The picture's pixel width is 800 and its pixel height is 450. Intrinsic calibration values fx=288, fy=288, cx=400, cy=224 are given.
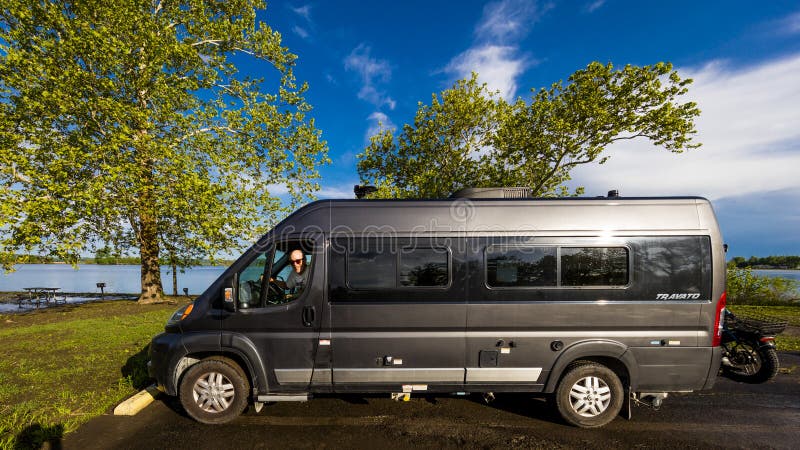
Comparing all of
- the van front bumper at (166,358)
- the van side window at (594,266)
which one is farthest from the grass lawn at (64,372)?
the van side window at (594,266)

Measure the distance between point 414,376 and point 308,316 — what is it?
1.46 m

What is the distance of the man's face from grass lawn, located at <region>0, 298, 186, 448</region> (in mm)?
3043

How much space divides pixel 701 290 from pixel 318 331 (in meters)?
4.55

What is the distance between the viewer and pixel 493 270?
3459 mm

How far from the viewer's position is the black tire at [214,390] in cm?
351

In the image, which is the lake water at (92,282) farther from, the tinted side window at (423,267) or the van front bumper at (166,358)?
the tinted side window at (423,267)

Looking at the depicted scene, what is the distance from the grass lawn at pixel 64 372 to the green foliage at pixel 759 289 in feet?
74.0

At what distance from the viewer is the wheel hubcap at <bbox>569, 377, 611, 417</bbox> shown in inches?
137

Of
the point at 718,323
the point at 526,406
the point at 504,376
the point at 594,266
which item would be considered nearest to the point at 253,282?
the point at 504,376

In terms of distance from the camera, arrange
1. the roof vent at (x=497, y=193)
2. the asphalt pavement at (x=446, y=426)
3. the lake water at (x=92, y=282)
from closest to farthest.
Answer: the asphalt pavement at (x=446, y=426), the roof vent at (x=497, y=193), the lake water at (x=92, y=282)

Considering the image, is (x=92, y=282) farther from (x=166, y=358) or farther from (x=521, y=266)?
(x=521, y=266)

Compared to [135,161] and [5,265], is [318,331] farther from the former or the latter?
[5,265]

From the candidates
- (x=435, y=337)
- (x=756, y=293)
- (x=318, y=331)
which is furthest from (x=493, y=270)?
(x=756, y=293)

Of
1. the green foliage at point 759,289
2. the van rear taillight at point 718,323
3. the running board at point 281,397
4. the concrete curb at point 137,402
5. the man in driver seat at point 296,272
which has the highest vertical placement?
the man in driver seat at point 296,272
